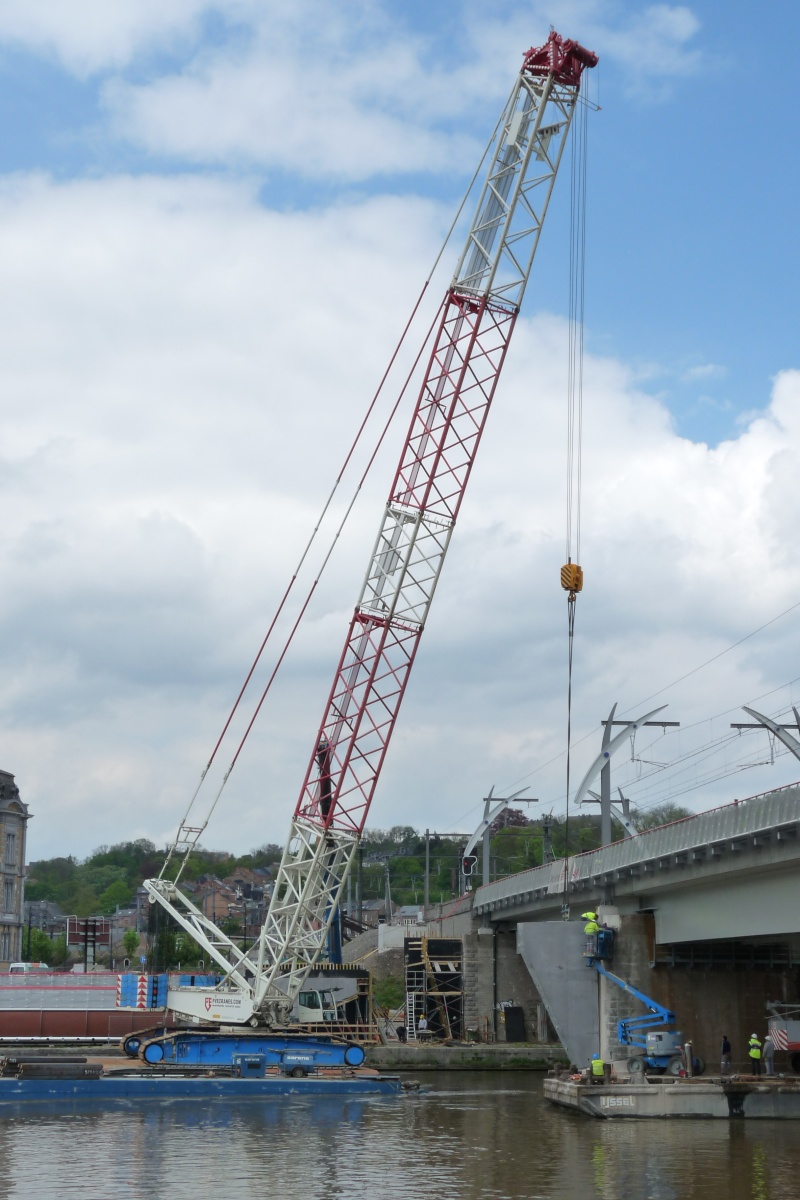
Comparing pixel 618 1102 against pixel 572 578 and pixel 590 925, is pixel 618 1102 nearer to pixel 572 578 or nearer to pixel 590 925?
pixel 590 925

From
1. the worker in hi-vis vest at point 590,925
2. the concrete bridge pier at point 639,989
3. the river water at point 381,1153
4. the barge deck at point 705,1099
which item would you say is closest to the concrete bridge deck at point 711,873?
the concrete bridge pier at point 639,989

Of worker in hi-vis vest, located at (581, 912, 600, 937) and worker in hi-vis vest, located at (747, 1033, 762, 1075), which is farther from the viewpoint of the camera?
worker in hi-vis vest, located at (581, 912, 600, 937)

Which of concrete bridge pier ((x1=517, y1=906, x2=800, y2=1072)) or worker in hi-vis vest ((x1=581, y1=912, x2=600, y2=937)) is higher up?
worker in hi-vis vest ((x1=581, y1=912, x2=600, y2=937))

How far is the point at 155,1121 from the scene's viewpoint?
4659 cm

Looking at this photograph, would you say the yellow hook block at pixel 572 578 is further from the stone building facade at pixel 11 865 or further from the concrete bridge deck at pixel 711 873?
the stone building facade at pixel 11 865

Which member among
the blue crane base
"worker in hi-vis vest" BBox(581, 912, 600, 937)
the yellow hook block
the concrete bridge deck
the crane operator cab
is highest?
the yellow hook block

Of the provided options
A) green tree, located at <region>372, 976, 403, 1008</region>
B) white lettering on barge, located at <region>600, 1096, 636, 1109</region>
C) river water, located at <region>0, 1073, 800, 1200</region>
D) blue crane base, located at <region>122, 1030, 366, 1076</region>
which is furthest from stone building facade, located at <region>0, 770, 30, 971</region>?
white lettering on barge, located at <region>600, 1096, 636, 1109</region>

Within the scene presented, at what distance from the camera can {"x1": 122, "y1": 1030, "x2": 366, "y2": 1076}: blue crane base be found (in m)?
53.8

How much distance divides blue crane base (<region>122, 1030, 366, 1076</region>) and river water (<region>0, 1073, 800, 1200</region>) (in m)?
2.47

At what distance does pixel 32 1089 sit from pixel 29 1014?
18.7m

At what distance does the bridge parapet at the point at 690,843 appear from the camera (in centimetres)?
4391

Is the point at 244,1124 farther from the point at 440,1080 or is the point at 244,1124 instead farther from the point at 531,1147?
the point at 440,1080

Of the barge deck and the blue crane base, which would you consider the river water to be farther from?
the blue crane base

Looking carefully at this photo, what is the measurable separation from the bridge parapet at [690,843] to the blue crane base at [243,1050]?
41.2 feet
